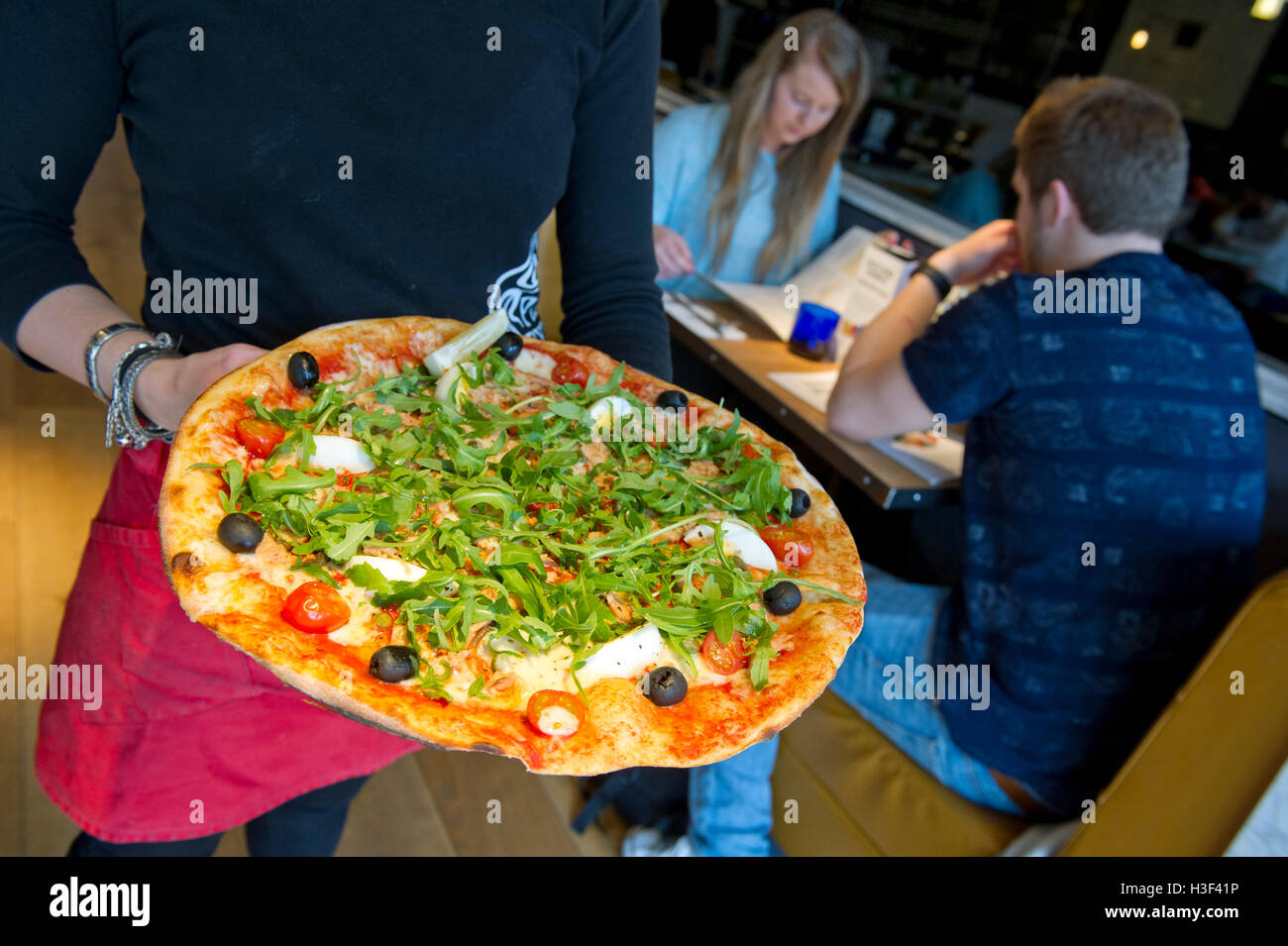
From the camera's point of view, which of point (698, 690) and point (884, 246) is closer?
point (698, 690)

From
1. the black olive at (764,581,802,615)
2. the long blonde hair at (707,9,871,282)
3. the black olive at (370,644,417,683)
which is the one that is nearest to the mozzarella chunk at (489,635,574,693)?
the black olive at (370,644,417,683)

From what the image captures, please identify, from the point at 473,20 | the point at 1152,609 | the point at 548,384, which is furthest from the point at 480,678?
the point at 1152,609

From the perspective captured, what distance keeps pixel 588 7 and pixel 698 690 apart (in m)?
0.95

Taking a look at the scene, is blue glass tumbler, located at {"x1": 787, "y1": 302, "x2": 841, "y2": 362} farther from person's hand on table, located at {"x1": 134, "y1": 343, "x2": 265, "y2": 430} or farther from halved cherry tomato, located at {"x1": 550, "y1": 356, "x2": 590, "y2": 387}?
person's hand on table, located at {"x1": 134, "y1": 343, "x2": 265, "y2": 430}

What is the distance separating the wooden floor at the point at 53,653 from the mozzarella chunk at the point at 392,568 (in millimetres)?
1600

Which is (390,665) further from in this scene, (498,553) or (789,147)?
(789,147)

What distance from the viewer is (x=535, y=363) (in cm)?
147

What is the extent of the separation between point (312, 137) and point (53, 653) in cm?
199

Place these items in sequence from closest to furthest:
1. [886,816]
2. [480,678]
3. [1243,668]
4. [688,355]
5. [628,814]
→ [480,678]
[1243,668]
[886,816]
[628,814]
[688,355]

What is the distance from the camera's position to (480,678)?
39.3 inches

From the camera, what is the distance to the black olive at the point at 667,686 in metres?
1.00

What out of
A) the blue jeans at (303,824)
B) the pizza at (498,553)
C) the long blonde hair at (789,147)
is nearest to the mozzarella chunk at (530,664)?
the pizza at (498,553)
